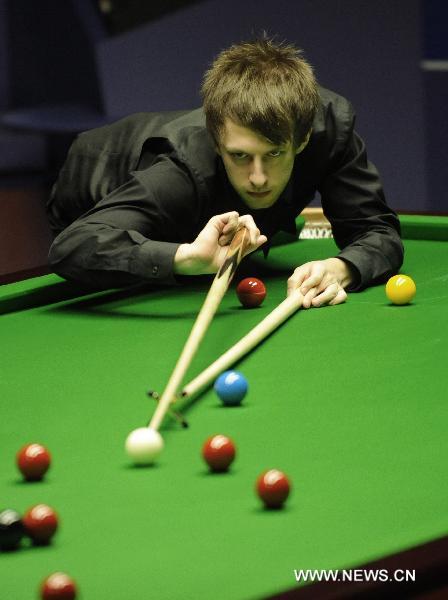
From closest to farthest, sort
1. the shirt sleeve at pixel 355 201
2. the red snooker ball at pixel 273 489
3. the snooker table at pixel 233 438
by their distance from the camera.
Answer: the snooker table at pixel 233 438
the red snooker ball at pixel 273 489
the shirt sleeve at pixel 355 201

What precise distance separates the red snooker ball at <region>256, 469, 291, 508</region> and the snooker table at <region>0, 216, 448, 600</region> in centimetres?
2

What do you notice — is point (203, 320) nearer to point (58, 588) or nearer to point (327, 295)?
point (327, 295)

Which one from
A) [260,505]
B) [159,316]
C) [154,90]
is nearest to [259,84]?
[159,316]

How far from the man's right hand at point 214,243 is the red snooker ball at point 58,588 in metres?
1.64

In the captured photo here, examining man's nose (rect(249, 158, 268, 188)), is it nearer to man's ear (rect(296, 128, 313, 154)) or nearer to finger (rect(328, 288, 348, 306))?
man's ear (rect(296, 128, 313, 154))

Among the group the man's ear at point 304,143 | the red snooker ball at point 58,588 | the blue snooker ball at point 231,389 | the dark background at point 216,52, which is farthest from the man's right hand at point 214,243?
the dark background at point 216,52

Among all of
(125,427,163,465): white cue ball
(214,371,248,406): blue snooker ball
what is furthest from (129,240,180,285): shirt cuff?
(125,427,163,465): white cue ball

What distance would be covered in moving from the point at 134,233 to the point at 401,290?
752mm

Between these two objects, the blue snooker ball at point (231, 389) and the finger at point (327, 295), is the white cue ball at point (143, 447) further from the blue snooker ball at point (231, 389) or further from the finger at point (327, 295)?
the finger at point (327, 295)

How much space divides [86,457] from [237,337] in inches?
33.9

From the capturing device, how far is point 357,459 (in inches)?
74.6

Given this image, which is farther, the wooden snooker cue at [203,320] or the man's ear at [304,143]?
the man's ear at [304,143]

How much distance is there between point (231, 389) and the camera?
219 centimetres

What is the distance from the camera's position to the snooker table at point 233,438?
58.2 inches
